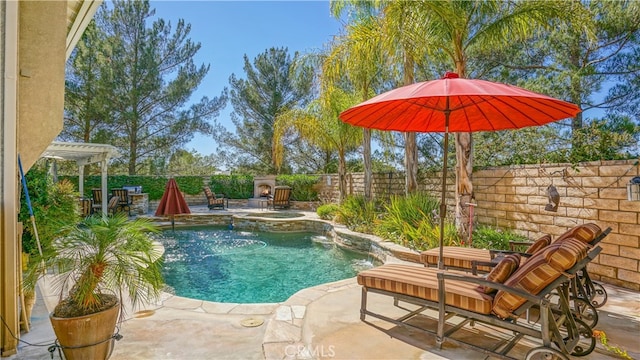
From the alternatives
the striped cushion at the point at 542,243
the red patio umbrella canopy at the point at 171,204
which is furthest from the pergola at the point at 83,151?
the striped cushion at the point at 542,243

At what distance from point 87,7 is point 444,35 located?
5324 mm

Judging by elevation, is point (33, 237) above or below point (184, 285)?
above

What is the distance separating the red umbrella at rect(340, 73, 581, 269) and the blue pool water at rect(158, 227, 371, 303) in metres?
3.35

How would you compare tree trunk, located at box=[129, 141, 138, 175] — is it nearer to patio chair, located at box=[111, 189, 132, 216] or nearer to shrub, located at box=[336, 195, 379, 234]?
patio chair, located at box=[111, 189, 132, 216]

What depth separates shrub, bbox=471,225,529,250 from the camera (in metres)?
5.30

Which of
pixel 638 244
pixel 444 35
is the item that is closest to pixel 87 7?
pixel 444 35

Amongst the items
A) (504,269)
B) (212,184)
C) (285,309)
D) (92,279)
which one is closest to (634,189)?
(504,269)

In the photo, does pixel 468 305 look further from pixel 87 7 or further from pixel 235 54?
pixel 235 54

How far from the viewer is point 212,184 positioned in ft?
55.5

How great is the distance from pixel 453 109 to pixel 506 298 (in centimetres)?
172

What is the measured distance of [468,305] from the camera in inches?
96.1

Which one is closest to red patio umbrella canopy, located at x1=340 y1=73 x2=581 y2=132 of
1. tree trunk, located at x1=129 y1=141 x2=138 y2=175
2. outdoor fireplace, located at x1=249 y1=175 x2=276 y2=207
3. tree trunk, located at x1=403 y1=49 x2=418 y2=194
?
tree trunk, located at x1=403 y1=49 x2=418 y2=194

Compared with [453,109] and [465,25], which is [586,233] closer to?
[453,109]

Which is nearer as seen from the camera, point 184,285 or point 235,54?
point 184,285
